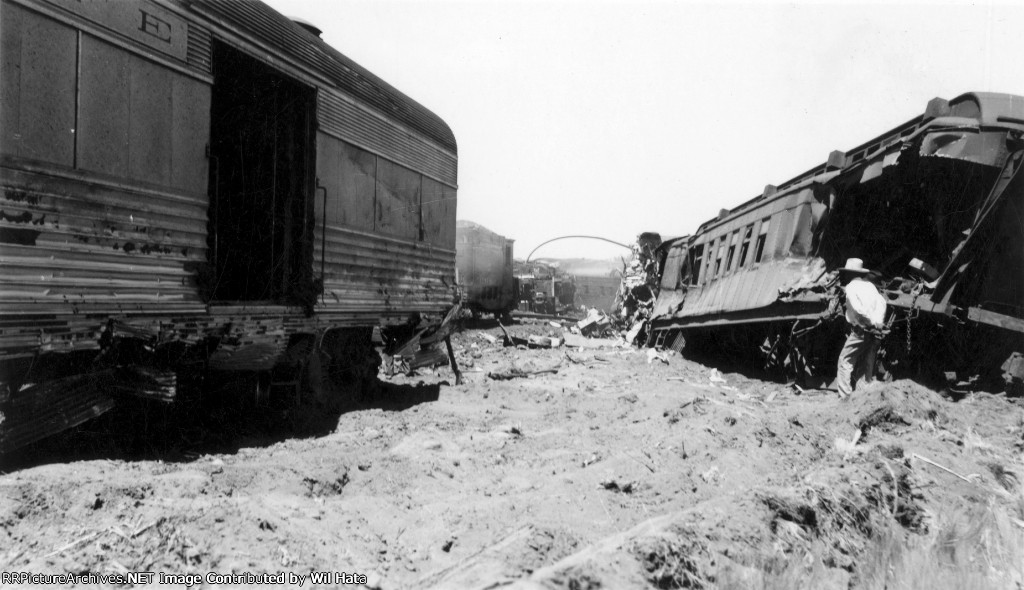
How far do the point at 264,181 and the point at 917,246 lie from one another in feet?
28.0

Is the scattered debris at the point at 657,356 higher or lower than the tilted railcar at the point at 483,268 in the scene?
lower

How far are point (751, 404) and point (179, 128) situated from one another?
7.51 meters

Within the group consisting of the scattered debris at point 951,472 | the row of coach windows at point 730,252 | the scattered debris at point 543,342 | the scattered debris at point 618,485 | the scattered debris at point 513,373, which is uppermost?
the row of coach windows at point 730,252

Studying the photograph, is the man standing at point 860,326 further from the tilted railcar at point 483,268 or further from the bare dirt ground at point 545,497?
the tilted railcar at point 483,268

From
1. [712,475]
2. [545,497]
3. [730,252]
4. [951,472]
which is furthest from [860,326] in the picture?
[730,252]

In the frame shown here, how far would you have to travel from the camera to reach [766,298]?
34.3ft

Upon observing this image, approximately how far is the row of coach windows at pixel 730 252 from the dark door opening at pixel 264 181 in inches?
318

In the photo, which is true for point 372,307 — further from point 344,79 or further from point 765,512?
point 765,512

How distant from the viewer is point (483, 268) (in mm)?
22000

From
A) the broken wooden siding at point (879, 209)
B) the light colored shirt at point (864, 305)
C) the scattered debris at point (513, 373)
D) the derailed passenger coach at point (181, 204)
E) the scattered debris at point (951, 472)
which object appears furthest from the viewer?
the scattered debris at point (513, 373)

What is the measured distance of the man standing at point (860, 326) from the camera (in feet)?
25.6

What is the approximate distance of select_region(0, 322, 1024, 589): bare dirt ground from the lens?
10.0 ft

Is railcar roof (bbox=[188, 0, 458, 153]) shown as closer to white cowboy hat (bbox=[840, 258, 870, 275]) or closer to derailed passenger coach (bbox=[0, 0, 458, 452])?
derailed passenger coach (bbox=[0, 0, 458, 452])

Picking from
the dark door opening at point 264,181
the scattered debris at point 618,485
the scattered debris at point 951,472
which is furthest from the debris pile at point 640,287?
the scattered debris at point 618,485
